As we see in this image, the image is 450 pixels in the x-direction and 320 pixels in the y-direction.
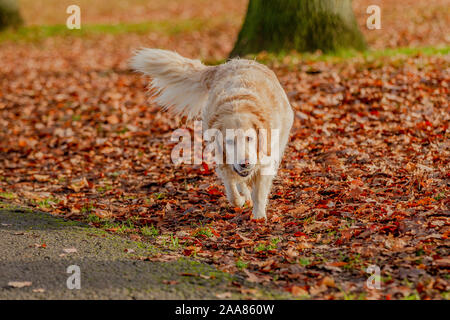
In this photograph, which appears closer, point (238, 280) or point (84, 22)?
point (238, 280)

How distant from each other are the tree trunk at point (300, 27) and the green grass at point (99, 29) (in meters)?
7.65

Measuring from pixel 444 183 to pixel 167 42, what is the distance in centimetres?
1285

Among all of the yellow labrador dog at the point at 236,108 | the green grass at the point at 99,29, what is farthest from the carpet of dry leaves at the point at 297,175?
the green grass at the point at 99,29

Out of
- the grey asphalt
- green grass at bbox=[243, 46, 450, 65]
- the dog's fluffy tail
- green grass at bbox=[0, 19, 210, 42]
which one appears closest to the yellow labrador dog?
the dog's fluffy tail

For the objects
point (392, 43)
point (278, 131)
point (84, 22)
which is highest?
point (84, 22)

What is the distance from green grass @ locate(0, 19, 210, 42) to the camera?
1864 centimetres

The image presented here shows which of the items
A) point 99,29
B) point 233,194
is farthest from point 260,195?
point 99,29

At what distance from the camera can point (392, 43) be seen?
576 inches

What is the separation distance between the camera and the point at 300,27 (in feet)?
36.3

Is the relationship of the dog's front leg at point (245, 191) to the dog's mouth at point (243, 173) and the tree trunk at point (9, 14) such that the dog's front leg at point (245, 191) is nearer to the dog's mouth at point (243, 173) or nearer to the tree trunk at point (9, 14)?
the dog's mouth at point (243, 173)

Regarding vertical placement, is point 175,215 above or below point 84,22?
below
